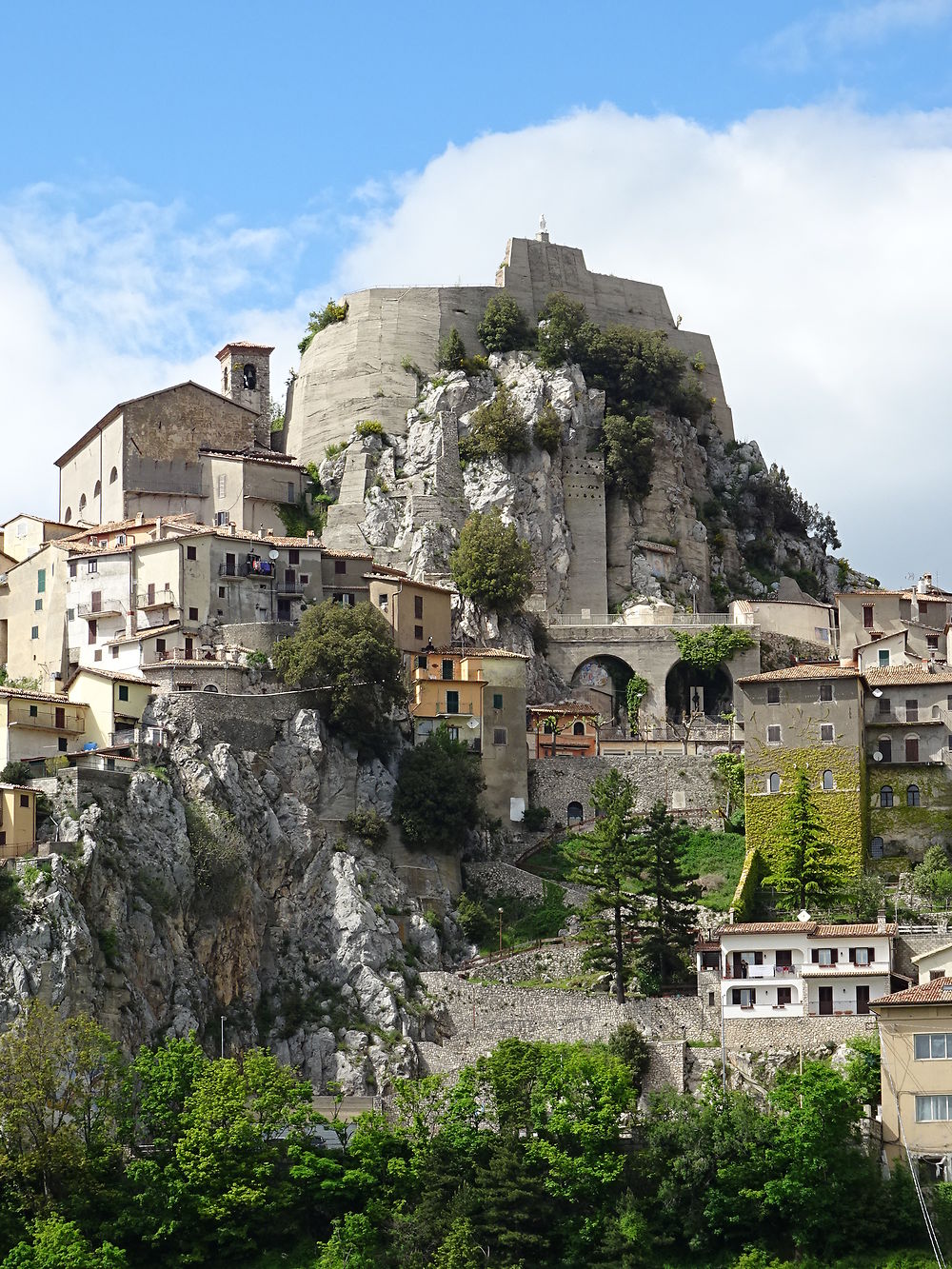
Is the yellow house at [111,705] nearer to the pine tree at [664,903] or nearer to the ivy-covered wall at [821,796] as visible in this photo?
the pine tree at [664,903]

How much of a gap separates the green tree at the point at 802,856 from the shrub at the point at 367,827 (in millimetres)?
13005

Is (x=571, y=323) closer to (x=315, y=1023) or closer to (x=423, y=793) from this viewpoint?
(x=423, y=793)

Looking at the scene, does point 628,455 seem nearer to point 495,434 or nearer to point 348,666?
point 495,434

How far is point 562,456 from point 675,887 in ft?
110

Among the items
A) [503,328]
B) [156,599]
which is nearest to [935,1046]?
[156,599]

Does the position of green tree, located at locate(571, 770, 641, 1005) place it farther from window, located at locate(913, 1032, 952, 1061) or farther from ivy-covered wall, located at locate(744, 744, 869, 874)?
window, located at locate(913, 1032, 952, 1061)

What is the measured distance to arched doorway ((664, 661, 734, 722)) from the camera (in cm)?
10738

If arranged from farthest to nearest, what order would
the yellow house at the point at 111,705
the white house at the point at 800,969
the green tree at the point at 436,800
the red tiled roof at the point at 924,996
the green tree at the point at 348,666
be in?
the green tree at the point at 348,666, the green tree at the point at 436,800, the yellow house at the point at 111,705, the white house at the point at 800,969, the red tiled roof at the point at 924,996

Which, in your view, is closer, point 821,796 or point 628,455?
point 821,796

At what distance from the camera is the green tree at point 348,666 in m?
91.5

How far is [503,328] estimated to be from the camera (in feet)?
393

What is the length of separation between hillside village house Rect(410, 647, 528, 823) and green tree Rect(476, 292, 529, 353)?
25507 mm

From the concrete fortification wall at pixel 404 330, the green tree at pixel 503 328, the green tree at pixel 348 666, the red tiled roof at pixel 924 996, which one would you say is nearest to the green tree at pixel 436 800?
the green tree at pixel 348 666

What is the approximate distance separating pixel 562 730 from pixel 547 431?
17.8m
